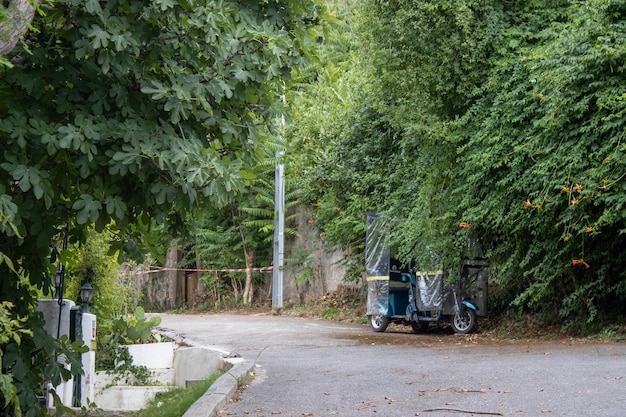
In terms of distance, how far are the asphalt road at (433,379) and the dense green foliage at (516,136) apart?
5.45ft

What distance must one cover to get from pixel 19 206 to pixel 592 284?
34.8 ft

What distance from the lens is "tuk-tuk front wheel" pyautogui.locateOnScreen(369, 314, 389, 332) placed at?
741 inches

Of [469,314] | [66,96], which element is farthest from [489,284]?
[66,96]

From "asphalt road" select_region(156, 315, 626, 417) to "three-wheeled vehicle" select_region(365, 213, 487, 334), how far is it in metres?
1.42

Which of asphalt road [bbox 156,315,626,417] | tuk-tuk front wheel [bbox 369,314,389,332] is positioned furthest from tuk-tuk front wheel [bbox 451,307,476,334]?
tuk-tuk front wheel [bbox 369,314,389,332]

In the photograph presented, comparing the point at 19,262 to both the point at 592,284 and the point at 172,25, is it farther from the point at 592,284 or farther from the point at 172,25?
the point at 592,284

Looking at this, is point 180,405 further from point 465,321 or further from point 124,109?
point 465,321

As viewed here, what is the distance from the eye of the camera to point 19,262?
7.58 m

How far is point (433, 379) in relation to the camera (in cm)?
972

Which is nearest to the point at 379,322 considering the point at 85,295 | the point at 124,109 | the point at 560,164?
the point at 560,164

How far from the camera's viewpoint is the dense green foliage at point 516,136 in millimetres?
13320

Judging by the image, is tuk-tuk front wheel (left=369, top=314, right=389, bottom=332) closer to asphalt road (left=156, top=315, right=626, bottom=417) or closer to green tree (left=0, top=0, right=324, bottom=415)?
asphalt road (left=156, top=315, right=626, bottom=417)

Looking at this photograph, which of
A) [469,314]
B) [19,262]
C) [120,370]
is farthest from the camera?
[469,314]

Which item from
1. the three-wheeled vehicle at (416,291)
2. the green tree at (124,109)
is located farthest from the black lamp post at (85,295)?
the three-wheeled vehicle at (416,291)
